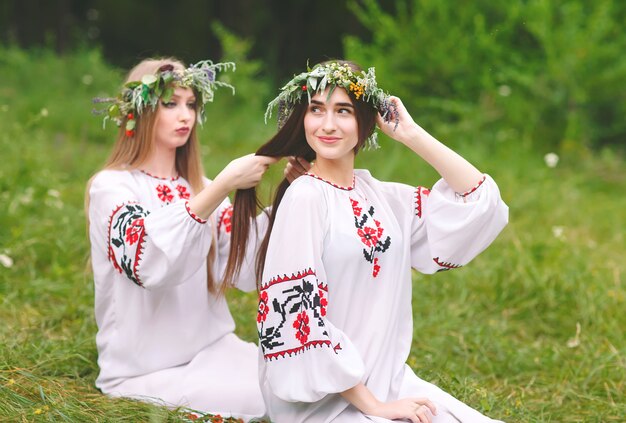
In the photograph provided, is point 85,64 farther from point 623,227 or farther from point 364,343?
point 364,343

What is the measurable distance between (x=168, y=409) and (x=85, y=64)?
849 centimetres

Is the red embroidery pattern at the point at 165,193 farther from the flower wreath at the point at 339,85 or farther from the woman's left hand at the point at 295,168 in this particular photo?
the flower wreath at the point at 339,85

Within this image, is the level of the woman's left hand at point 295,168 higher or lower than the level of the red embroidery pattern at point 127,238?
higher

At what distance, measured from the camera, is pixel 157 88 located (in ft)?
11.3

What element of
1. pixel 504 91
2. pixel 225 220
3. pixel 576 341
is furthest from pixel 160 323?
pixel 504 91

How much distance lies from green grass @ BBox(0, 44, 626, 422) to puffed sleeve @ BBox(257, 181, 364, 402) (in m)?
0.40

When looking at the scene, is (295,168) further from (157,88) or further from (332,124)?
(157,88)

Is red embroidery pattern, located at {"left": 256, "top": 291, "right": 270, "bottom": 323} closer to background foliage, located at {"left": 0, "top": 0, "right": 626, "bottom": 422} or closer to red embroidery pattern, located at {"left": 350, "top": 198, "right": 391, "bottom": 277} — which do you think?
red embroidery pattern, located at {"left": 350, "top": 198, "right": 391, "bottom": 277}

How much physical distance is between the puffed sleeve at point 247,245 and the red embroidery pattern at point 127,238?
41 centimetres

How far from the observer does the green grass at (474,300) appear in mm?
3650

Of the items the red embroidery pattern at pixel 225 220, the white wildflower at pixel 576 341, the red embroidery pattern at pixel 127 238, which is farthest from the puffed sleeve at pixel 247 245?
the white wildflower at pixel 576 341

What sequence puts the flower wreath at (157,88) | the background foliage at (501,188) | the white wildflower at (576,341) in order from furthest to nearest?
the white wildflower at (576,341) < the background foliage at (501,188) < the flower wreath at (157,88)

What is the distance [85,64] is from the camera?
10.8 metres

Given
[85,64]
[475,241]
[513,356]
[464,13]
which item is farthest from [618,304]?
[85,64]
